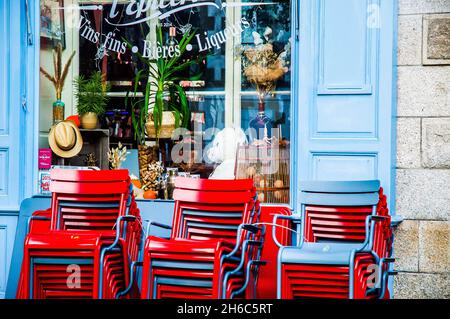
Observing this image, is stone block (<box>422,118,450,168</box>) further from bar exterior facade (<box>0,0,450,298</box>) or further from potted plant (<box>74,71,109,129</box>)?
potted plant (<box>74,71,109,129</box>)

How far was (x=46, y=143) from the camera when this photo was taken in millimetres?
8586

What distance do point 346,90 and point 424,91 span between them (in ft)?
2.21

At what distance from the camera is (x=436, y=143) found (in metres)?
7.48

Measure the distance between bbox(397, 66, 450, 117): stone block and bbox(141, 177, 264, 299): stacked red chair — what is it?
1.71 m

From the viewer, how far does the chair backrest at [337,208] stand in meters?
6.86

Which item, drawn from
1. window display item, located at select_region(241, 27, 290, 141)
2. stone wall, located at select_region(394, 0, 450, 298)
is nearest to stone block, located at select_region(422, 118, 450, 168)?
stone wall, located at select_region(394, 0, 450, 298)

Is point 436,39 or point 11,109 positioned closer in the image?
point 436,39

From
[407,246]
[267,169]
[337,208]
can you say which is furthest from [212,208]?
[407,246]

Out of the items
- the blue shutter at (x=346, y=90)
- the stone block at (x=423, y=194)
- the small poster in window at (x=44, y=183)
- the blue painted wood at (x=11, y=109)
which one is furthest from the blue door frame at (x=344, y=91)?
the blue painted wood at (x=11, y=109)

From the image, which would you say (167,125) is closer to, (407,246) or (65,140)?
(65,140)

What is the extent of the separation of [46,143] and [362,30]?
329 cm

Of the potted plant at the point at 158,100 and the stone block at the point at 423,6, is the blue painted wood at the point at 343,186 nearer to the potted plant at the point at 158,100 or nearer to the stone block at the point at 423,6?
the stone block at the point at 423,6

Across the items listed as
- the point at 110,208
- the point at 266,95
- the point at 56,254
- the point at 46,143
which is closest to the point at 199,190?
the point at 110,208

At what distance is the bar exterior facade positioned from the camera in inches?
296
